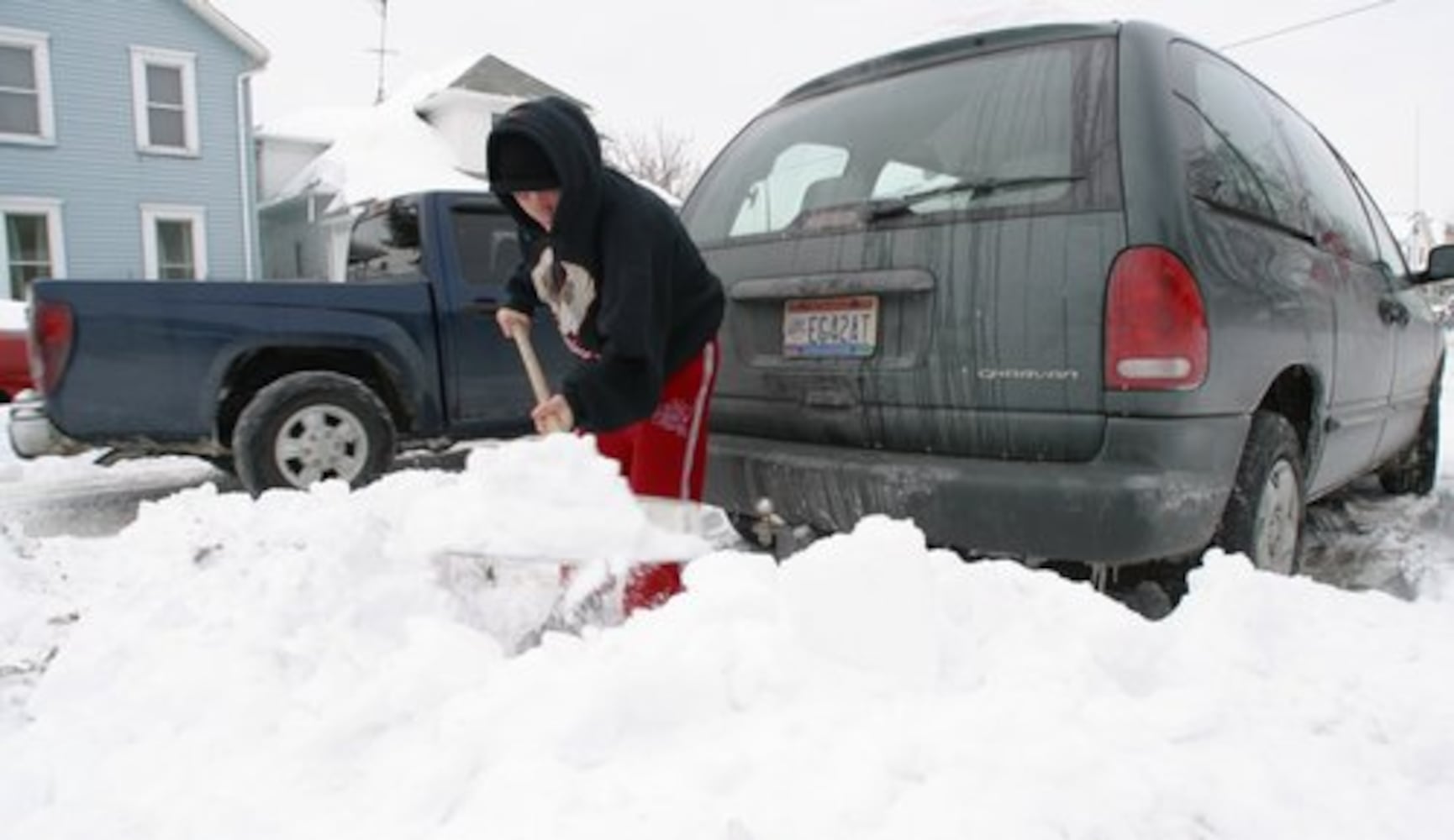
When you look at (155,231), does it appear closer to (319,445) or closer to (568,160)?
(319,445)

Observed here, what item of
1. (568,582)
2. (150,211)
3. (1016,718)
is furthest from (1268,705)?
(150,211)

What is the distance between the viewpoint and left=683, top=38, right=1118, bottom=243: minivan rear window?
2277 mm

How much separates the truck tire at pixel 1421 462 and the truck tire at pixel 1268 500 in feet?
7.58

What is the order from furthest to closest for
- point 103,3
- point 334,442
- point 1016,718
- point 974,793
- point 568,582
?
point 103,3
point 334,442
point 568,582
point 1016,718
point 974,793

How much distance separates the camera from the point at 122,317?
4.31 metres

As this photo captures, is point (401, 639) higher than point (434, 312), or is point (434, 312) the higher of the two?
point (434, 312)

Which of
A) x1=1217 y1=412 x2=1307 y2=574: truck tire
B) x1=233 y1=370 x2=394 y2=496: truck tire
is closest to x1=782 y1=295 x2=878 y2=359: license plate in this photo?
x1=1217 y1=412 x2=1307 y2=574: truck tire

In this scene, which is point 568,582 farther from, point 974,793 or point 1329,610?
point 1329,610

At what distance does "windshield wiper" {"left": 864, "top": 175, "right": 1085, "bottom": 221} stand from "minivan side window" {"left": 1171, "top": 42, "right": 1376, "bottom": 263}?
13.6 inches

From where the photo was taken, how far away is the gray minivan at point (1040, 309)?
2.15 m

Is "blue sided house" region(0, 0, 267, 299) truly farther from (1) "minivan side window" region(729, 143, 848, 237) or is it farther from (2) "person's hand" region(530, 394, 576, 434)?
(2) "person's hand" region(530, 394, 576, 434)

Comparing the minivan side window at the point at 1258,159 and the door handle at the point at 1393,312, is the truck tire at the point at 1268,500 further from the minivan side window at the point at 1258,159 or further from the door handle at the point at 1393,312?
the door handle at the point at 1393,312

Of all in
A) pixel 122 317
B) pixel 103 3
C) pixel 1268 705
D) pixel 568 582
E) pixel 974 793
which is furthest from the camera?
pixel 103 3

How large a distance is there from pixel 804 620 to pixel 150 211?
63.9 ft
